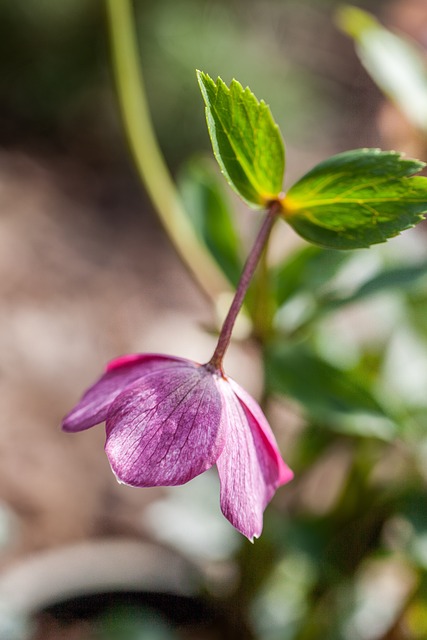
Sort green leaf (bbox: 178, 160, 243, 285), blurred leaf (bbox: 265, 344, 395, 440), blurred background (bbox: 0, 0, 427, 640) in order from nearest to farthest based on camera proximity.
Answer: blurred leaf (bbox: 265, 344, 395, 440) < green leaf (bbox: 178, 160, 243, 285) < blurred background (bbox: 0, 0, 427, 640)

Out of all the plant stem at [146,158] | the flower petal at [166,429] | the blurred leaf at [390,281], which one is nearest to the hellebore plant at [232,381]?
the flower petal at [166,429]

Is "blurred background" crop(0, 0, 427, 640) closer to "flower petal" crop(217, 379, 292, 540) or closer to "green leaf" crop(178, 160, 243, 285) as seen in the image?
"green leaf" crop(178, 160, 243, 285)

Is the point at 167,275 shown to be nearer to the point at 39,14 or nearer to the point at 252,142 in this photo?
the point at 39,14

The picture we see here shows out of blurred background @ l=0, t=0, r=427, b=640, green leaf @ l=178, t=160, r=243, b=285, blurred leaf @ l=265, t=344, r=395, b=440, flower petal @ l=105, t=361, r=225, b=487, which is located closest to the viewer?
flower petal @ l=105, t=361, r=225, b=487

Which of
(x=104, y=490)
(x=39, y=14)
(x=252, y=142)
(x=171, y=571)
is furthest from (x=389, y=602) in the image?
(x=39, y=14)

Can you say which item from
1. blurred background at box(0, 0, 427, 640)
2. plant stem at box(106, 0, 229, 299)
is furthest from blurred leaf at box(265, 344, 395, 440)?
plant stem at box(106, 0, 229, 299)

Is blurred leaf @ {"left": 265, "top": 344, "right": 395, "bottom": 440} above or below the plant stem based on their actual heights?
below
